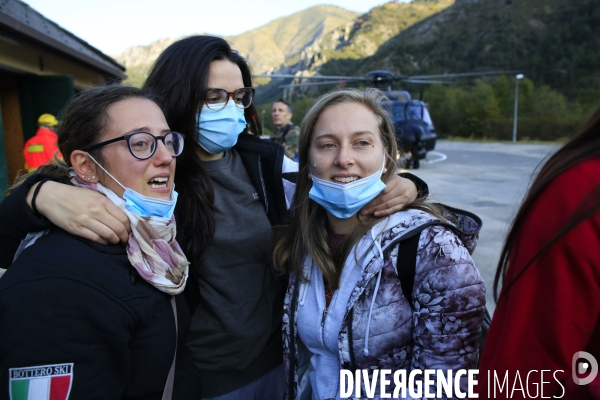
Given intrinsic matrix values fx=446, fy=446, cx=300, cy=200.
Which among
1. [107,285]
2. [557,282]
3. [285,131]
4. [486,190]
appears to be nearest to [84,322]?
[107,285]

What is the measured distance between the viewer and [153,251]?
53.6 inches

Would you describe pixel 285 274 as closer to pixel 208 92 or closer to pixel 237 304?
pixel 237 304

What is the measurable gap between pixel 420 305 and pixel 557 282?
552 millimetres

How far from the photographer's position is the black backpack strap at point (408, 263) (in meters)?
1.48

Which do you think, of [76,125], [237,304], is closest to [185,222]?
[237,304]

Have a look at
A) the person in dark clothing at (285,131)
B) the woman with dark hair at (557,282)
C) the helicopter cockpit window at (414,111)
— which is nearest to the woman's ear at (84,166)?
the woman with dark hair at (557,282)

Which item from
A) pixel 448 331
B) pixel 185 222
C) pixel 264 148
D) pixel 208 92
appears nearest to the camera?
pixel 448 331

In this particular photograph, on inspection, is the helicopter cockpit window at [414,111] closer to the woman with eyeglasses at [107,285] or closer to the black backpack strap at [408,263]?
the black backpack strap at [408,263]

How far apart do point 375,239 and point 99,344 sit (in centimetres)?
92

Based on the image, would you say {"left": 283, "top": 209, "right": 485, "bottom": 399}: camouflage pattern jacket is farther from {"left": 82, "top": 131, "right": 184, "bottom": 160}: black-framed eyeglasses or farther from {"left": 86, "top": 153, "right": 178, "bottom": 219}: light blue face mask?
{"left": 82, "top": 131, "right": 184, "bottom": 160}: black-framed eyeglasses

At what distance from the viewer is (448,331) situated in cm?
139

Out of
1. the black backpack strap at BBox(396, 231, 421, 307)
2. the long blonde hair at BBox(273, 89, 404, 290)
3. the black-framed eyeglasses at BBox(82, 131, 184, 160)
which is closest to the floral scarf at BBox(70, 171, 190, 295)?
the black-framed eyeglasses at BBox(82, 131, 184, 160)

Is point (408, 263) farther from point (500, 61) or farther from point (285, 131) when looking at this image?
point (500, 61)

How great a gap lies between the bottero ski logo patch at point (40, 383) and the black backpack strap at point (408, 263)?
3.33 feet
